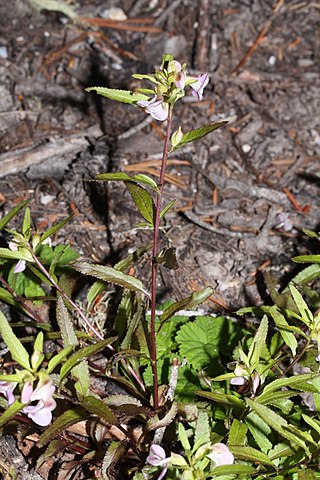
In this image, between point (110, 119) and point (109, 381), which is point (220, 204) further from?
point (109, 381)

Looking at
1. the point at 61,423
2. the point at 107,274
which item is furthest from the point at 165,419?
the point at 107,274

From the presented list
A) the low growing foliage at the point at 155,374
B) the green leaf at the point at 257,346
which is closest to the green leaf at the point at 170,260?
the low growing foliage at the point at 155,374

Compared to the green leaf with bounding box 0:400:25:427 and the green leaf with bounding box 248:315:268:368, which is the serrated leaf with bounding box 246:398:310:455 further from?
the green leaf with bounding box 0:400:25:427

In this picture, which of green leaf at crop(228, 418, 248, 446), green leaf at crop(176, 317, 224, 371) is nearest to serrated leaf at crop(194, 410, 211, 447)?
green leaf at crop(228, 418, 248, 446)

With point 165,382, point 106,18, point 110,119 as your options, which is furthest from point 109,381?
point 106,18

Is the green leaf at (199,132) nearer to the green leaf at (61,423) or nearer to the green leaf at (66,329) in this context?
the green leaf at (66,329)
